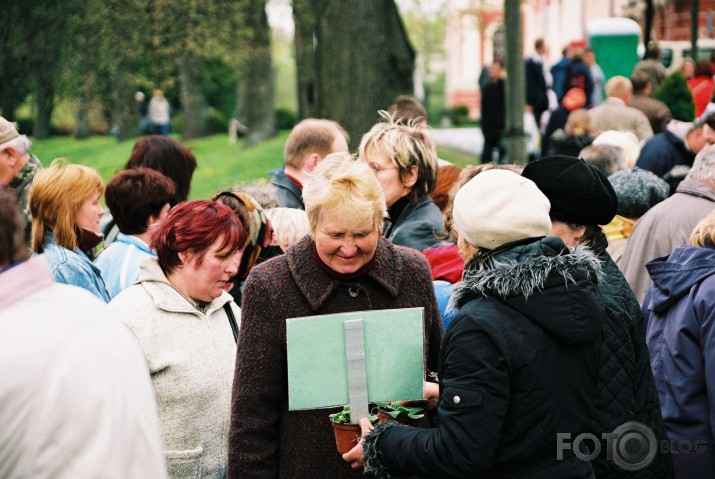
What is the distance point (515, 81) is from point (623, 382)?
7977mm

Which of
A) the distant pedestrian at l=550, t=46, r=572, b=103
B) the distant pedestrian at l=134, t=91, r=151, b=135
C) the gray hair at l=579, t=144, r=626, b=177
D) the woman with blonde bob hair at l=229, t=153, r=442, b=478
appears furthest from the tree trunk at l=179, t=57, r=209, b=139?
the woman with blonde bob hair at l=229, t=153, r=442, b=478

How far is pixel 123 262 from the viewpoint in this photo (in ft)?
16.7

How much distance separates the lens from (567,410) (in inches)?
122

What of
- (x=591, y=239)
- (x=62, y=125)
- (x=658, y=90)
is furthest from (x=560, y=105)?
(x=591, y=239)

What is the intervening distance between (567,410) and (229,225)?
5.03 feet

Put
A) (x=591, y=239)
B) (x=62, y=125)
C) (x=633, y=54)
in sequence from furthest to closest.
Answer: (x=633, y=54) → (x=62, y=125) → (x=591, y=239)

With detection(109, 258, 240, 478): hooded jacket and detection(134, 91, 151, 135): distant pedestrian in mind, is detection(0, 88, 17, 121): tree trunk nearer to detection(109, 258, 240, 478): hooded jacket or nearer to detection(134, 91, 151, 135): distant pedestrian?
detection(109, 258, 240, 478): hooded jacket

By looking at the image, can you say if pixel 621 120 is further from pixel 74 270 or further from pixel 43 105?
pixel 74 270

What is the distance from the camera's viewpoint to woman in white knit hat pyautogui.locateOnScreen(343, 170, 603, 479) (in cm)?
299

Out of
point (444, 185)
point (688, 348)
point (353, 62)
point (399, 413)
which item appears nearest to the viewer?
point (399, 413)

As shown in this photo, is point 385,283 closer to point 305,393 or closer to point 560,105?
point 305,393

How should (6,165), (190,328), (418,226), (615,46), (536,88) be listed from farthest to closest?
(615,46) < (536,88) < (6,165) < (418,226) < (190,328)

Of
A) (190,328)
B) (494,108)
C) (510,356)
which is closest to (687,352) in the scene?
(510,356)

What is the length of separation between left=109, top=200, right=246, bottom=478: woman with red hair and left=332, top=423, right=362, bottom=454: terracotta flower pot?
66cm
